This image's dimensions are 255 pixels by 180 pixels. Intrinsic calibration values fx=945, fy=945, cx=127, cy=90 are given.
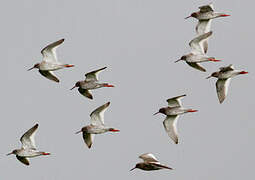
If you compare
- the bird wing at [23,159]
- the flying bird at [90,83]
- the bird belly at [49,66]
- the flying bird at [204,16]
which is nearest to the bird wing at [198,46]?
the flying bird at [204,16]

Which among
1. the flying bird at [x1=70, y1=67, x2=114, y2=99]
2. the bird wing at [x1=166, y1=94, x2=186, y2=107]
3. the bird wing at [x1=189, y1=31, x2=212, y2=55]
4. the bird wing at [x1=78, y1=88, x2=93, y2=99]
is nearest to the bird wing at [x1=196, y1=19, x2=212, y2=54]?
the bird wing at [x1=189, y1=31, x2=212, y2=55]

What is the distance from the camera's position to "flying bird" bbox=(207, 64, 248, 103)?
38.3m

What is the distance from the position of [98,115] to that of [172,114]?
298 centimetres

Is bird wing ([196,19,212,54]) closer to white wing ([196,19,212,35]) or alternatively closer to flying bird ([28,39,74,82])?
white wing ([196,19,212,35])

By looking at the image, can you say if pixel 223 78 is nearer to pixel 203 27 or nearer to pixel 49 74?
pixel 203 27

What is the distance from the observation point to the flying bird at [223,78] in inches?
1508

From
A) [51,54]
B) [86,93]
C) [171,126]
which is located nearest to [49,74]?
[51,54]

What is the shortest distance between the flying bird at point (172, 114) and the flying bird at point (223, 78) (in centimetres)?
188

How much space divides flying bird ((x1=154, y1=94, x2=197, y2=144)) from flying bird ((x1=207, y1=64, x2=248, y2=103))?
1876mm

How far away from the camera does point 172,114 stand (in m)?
38.0

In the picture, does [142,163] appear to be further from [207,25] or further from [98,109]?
[207,25]

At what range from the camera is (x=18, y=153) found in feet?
125

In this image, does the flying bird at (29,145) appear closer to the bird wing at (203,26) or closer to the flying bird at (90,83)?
the flying bird at (90,83)

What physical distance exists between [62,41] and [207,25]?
21.2 ft
